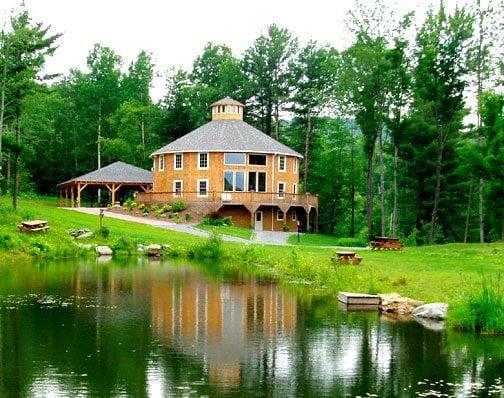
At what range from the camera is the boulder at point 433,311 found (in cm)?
1886

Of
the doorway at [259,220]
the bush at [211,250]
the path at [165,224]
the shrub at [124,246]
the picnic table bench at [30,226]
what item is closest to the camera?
the bush at [211,250]

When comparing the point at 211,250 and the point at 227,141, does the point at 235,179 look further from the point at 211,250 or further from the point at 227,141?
the point at 211,250

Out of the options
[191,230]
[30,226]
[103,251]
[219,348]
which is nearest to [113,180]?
[191,230]

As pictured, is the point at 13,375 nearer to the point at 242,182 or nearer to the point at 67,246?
the point at 67,246

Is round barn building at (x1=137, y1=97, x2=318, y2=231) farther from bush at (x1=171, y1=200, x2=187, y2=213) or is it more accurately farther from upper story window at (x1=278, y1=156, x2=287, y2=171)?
bush at (x1=171, y1=200, x2=187, y2=213)

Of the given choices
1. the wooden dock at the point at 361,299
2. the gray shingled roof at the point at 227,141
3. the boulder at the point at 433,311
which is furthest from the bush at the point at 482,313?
the gray shingled roof at the point at 227,141

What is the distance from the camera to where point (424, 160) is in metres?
55.2

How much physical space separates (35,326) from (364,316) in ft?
26.5

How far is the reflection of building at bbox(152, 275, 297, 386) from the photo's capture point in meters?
14.4

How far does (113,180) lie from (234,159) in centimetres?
1139

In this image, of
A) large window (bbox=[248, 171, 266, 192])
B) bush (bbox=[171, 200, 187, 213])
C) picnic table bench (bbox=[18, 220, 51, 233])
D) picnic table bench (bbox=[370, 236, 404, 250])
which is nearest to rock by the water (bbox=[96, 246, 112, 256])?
picnic table bench (bbox=[18, 220, 51, 233])

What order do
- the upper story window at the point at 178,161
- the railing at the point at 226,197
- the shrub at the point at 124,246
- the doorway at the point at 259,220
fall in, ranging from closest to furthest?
the shrub at the point at 124,246 → the railing at the point at 226,197 → the doorway at the point at 259,220 → the upper story window at the point at 178,161

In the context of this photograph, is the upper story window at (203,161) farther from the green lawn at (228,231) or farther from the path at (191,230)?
the green lawn at (228,231)

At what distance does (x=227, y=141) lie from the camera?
199 feet
